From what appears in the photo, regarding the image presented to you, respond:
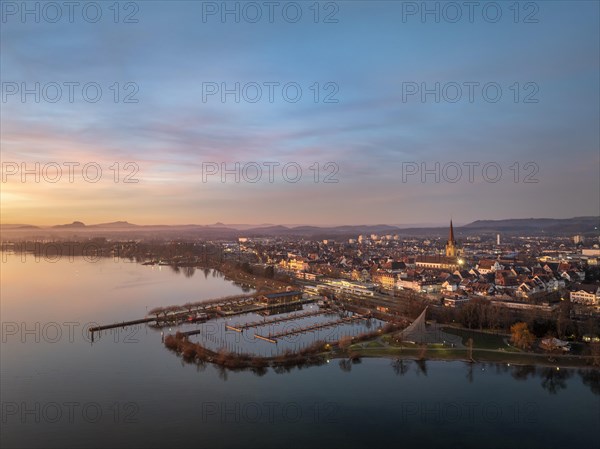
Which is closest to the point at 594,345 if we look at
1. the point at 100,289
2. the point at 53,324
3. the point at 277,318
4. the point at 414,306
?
the point at 414,306

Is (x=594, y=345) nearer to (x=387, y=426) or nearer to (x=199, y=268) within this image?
(x=387, y=426)
